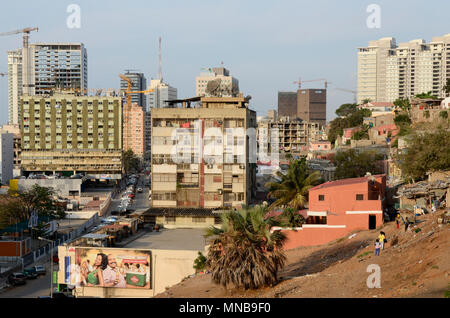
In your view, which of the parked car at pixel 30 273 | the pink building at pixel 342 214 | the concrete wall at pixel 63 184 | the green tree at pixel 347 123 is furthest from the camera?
the green tree at pixel 347 123

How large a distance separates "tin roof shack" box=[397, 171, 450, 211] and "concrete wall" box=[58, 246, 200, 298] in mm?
13557

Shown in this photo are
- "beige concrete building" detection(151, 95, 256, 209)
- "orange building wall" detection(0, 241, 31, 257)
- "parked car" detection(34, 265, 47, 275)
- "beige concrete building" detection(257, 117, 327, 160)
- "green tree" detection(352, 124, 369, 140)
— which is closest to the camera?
"parked car" detection(34, 265, 47, 275)

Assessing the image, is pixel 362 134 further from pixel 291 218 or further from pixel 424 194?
pixel 291 218

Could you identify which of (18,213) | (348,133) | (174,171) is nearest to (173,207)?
(174,171)

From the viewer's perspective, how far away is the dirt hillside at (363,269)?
19656 millimetres

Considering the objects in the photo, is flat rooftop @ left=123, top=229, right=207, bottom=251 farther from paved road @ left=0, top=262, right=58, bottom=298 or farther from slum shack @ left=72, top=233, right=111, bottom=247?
paved road @ left=0, top=262, right=58, bottom=298

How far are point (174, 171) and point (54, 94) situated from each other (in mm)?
74464

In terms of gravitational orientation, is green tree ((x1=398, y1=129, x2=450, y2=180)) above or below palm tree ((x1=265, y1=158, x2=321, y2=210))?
above

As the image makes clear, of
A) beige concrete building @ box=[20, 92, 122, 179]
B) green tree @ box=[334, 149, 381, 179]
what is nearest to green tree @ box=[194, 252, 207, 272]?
green tree @ box=[334, 149, 381, 179]

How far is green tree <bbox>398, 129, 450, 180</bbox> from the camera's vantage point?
139 ft

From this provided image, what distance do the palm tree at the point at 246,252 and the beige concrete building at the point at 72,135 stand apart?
95.6m

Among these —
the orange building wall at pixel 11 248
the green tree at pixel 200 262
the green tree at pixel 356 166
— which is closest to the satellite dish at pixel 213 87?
the green tree at pixel 356 166

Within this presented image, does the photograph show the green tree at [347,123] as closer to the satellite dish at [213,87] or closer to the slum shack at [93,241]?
the satellite dish at [213,87]

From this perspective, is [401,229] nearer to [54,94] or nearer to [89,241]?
[89,241]
